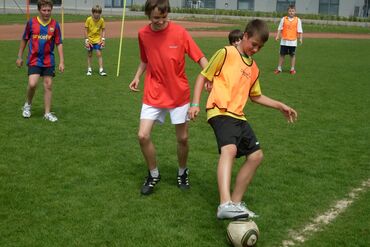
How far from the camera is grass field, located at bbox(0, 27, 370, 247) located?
15.1 feet

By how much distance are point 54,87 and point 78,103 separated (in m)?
2.04

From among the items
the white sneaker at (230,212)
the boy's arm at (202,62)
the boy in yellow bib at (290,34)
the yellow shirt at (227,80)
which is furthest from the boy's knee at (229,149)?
the boy in yellow bib at (290,34)

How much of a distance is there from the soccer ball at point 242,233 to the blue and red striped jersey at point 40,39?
5.53 m

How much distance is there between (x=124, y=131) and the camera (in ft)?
27.5

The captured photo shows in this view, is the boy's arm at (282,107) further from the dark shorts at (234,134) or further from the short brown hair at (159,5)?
the short brown hair at (159,5)

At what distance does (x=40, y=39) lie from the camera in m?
8.54

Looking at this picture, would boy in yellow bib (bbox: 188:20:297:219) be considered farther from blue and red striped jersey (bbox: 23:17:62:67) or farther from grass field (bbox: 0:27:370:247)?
blue and red striped jersey (bbox: 23:17:62:67)

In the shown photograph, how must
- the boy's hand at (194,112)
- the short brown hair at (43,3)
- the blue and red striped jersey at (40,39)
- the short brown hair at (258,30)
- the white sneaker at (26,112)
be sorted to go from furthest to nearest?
the white sneaker at (26,112) → the blue and red striped jersey at (40,39) → the short brown hair at (43,3) → the boy's hand at (194,112) → the short brown hair at (258,30)

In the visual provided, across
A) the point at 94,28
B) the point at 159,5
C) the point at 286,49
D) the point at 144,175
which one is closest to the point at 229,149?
the point at 159,5

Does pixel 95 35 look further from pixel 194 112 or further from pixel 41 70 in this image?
pixel 194 112

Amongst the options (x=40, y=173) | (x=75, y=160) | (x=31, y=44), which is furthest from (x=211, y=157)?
(x=31, y=44)

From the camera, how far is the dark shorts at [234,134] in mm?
4582

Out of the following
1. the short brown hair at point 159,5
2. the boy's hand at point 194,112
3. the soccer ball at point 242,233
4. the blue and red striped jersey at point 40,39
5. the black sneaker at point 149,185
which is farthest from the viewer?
the blue and red striped jersey at point 40,39

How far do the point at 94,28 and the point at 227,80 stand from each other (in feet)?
33.9
